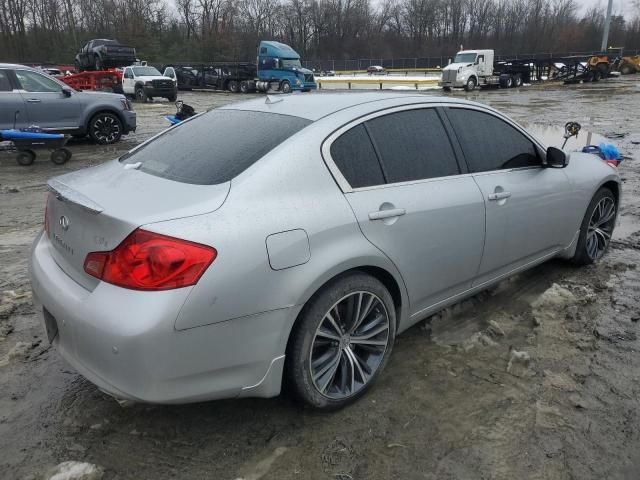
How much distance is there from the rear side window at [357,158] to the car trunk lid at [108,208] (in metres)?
0.65

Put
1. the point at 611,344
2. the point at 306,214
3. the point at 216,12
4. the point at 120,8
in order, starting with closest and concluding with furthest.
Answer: the point at 306,214 < the point at 611,344 < the point at 120,8 < the point at 216,12

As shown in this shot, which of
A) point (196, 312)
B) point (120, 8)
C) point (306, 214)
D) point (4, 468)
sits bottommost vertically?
point (4, 468)

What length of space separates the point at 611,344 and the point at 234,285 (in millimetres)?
2677

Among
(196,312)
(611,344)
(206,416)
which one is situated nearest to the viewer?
(196,312)

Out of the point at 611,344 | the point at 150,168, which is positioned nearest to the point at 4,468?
the point at 150,168

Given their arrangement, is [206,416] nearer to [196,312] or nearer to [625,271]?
[196,312]

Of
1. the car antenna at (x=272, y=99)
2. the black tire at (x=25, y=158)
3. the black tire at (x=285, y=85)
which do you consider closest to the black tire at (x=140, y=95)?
the black tire at (x=285, y=85)

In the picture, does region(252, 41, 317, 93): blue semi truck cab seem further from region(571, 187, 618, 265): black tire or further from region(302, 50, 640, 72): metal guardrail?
region(302, 50, 640, 72): metal guardrail

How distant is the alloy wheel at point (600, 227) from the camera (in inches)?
184

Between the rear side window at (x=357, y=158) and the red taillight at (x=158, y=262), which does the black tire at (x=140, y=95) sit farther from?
the red taillight at (x=158, y=262)

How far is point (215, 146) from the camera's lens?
2.90m

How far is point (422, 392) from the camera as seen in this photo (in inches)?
117

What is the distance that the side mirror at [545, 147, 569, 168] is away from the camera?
3.96 meters

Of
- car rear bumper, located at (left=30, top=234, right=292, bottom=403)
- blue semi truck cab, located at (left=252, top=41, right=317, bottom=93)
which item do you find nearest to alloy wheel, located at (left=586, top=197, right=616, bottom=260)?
car rear bumper, located at (left=30, top=234, right=292, bottom=403)
